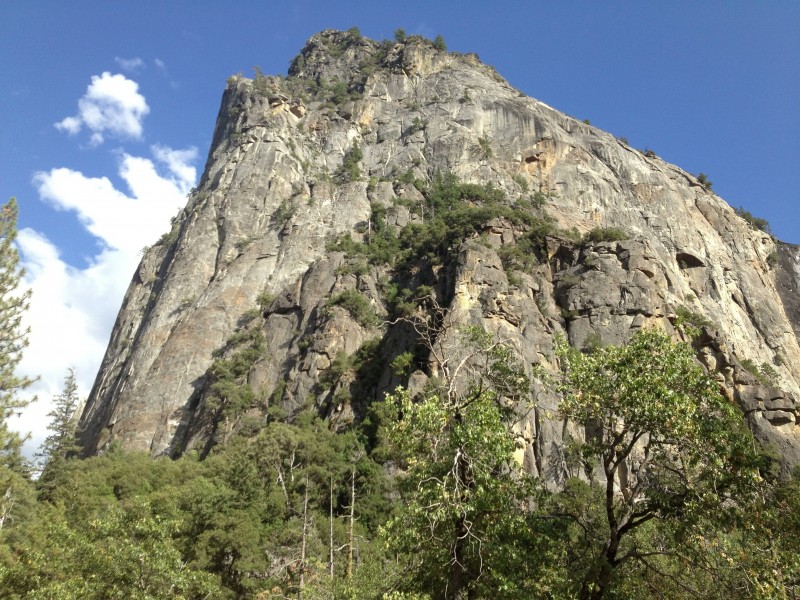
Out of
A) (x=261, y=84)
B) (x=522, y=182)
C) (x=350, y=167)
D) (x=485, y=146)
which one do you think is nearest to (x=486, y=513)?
(x=522, y=182)

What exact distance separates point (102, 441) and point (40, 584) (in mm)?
35184

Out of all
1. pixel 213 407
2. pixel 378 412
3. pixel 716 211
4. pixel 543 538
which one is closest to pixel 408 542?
pixel 543 538

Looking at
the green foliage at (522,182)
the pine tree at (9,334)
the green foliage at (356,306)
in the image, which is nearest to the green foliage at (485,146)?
the green foliage at (522,182)

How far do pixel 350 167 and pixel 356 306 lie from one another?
32.7 m

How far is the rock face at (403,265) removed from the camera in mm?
47094

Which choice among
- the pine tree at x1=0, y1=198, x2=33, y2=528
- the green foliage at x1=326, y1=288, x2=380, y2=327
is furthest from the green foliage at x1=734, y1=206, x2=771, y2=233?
the pine tree at x1=0, y1=198, x2=33, y2=528

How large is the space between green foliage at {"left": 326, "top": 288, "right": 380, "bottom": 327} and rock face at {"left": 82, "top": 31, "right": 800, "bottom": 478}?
0.75ft

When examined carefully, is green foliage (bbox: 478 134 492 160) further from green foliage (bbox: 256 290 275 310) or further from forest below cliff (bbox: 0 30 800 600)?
green foliage (bbox: 256 290 275 310)

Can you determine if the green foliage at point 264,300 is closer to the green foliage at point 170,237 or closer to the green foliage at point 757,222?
the green foliage at point 170,237

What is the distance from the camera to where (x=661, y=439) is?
9859mm

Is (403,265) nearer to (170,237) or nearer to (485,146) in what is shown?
(485,146)

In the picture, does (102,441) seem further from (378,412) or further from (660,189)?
(660,189)

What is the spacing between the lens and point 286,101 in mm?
88125

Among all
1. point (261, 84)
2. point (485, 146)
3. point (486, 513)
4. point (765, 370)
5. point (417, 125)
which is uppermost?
point (261, 84)
